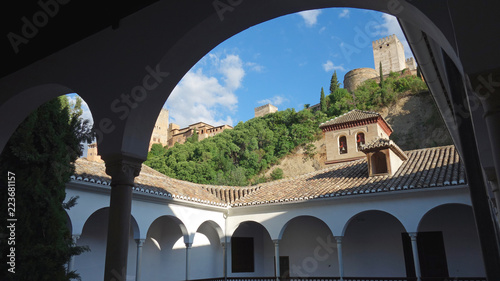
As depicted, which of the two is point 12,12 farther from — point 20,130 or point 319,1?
point 319,1

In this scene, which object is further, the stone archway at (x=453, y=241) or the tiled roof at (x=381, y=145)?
the tiled roof at (x=381, y=145)

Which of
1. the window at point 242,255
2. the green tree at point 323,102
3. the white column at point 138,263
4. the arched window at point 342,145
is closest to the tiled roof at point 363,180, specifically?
the window at point 242,255

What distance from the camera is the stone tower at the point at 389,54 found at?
5412 centimetres

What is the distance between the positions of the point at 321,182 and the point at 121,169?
12.7 m

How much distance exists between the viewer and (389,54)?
181ft

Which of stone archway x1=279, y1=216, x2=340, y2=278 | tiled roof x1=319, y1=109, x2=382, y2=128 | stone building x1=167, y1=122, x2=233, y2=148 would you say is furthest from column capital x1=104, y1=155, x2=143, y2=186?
stone building x1=167, y1=122, x2=233, y2=148

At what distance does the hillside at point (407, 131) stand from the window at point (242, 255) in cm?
2250

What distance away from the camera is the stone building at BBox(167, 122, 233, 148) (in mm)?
59219

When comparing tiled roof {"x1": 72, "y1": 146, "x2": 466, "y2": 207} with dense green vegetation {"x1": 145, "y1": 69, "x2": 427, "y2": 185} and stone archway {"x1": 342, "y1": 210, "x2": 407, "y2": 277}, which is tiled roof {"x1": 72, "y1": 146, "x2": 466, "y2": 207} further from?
dense green vegetation {"x1": 145, "y1": 69, "x2": 427, "y2": 185}

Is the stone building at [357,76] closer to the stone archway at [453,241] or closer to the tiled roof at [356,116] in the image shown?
the tiled roof at [356,116]

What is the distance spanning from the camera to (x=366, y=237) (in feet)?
49.3

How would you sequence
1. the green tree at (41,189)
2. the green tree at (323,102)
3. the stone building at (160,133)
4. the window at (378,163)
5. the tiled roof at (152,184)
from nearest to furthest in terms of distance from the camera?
the green tree at (41,189) < the tiled roof at (152,184) < the window at (378,163) < the green tree at (323,102) < the stone building at (160,133)

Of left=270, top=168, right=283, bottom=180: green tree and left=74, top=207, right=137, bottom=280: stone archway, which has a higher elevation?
left=270, top=168, right=283, bottom=180: green tree

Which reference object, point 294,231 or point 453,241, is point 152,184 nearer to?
point 294,231
